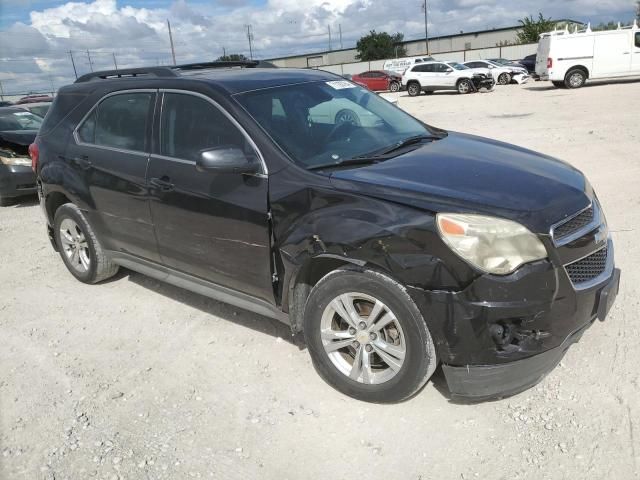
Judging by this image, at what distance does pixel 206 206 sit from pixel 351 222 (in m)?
1.12

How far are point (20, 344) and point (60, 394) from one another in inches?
37.3

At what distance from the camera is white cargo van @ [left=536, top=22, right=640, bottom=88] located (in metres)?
21.9

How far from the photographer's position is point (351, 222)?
280 centimetres

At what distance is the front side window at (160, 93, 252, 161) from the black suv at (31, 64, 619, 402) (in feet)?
0.04

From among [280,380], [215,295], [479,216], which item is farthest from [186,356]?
[479,216]

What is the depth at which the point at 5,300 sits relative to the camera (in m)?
4.92

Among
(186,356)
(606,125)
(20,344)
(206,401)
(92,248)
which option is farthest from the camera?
(606,125)

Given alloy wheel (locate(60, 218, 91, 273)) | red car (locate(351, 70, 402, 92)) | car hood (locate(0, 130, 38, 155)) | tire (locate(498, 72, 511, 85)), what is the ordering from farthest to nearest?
red car (locate(351, 70, 402, 92)) < tire (locate(498, 72, 511, 85)) < car hood (locate(0, 130, 38, 155)) < alloy wheel (locate(60, 218, 91, 273))

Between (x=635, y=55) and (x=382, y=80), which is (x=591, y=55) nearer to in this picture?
(x=635, y=55)

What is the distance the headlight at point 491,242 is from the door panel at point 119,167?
2.31 meters

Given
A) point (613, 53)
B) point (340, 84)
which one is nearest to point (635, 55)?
point (613, 53)

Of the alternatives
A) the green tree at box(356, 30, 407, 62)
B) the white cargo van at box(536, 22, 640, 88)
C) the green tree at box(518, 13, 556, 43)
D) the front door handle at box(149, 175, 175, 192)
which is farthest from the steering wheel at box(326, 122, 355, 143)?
the green tree at box(356, 30, 407, 62)

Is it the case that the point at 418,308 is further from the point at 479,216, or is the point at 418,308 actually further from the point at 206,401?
the point at 206,401

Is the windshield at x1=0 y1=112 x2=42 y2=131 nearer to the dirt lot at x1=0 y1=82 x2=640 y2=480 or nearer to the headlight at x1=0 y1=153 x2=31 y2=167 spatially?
the headlight at x1=0 y1=153 x2=31 y2=167
